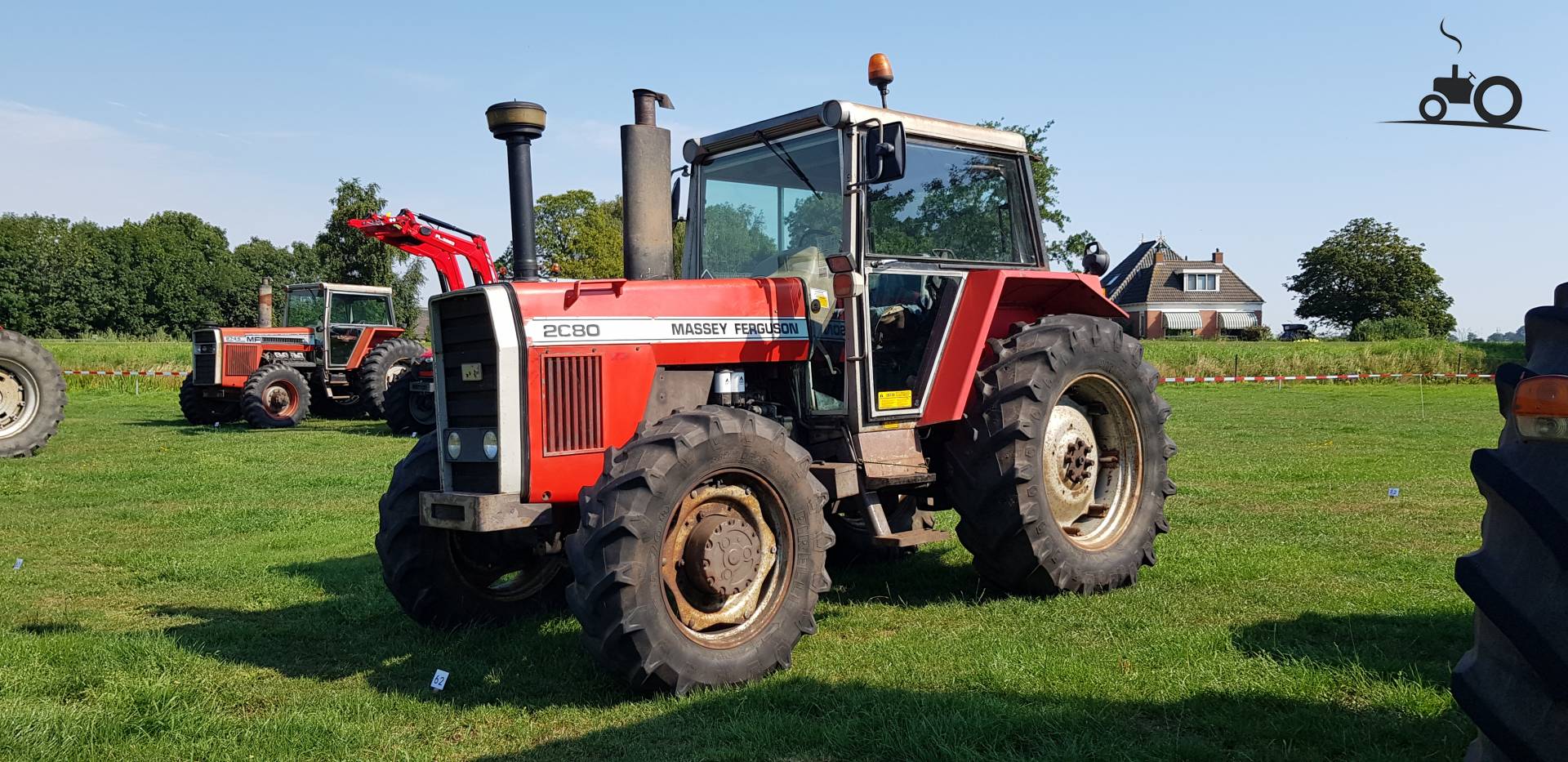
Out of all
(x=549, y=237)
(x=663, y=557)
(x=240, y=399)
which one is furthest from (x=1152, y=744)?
(x=549, y=237)

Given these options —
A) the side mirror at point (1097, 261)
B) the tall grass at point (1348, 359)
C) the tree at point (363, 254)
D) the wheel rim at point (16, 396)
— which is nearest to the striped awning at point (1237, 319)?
the tall grass at point (1348, 359)

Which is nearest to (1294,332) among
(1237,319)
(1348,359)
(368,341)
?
(1237,319)

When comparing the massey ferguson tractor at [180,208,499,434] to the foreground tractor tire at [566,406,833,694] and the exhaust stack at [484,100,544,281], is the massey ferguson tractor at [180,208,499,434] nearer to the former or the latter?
the exhaust stack at [484,100,544,281]

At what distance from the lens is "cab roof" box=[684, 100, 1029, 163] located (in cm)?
538

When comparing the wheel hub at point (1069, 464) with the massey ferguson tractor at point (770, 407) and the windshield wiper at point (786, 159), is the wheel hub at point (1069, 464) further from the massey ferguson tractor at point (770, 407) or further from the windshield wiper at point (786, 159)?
the windshield wiper at point (786, 159)

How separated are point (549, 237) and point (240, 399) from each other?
35738 millimetres

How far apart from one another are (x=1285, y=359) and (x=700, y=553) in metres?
31.0

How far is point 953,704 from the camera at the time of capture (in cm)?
394

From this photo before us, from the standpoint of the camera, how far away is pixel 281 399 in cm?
1867

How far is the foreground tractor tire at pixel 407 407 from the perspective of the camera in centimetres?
1652

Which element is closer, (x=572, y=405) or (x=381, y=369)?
(x=572, y=405)

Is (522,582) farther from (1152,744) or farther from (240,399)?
(240,399)

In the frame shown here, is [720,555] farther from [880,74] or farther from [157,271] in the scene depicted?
[157,271]

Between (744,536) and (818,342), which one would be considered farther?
(818,342)
